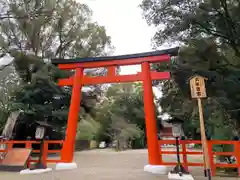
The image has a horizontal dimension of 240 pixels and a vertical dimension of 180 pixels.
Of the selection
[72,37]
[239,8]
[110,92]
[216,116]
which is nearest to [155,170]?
[216,116]

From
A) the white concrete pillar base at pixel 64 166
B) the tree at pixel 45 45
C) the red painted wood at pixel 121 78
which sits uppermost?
the tree at pixel 45 45

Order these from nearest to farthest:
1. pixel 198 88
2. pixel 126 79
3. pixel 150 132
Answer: pixel 198 88 → pixel 150 132 → pixel 126 79

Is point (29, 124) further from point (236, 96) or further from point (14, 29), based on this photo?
point (236, 96)

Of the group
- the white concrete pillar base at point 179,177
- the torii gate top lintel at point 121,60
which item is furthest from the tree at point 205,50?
the white concrete pillar base at point 179,177

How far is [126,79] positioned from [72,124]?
2.45m

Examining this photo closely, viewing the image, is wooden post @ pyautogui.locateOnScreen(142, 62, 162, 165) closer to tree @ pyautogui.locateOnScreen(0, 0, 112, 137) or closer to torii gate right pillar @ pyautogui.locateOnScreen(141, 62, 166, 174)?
torii gate right pillar @ pyautogui.locateOnScreen(141, 62, 166, 174)

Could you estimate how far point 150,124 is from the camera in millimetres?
6457

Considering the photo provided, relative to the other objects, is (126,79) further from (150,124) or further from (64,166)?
(64,166)

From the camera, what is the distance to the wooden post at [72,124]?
23.1 ft

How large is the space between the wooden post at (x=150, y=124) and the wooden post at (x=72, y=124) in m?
2.45

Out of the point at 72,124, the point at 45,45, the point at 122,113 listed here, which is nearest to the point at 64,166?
the point at 72,124

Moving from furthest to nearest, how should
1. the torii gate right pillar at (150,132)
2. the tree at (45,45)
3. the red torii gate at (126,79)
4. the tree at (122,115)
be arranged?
the tree at (122,115) → the tree at (45,45) → the red torii gate at (126,79) → the torii gate right pillar at (150,132)

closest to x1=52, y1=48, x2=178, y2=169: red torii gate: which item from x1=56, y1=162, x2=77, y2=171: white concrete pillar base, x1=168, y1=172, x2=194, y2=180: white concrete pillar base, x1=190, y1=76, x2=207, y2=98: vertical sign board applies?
x1=56, y1=162, x2=77, y2=171: white concrete pillar base

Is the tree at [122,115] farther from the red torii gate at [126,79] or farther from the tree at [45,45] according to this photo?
the red torii gate at [126,79]
